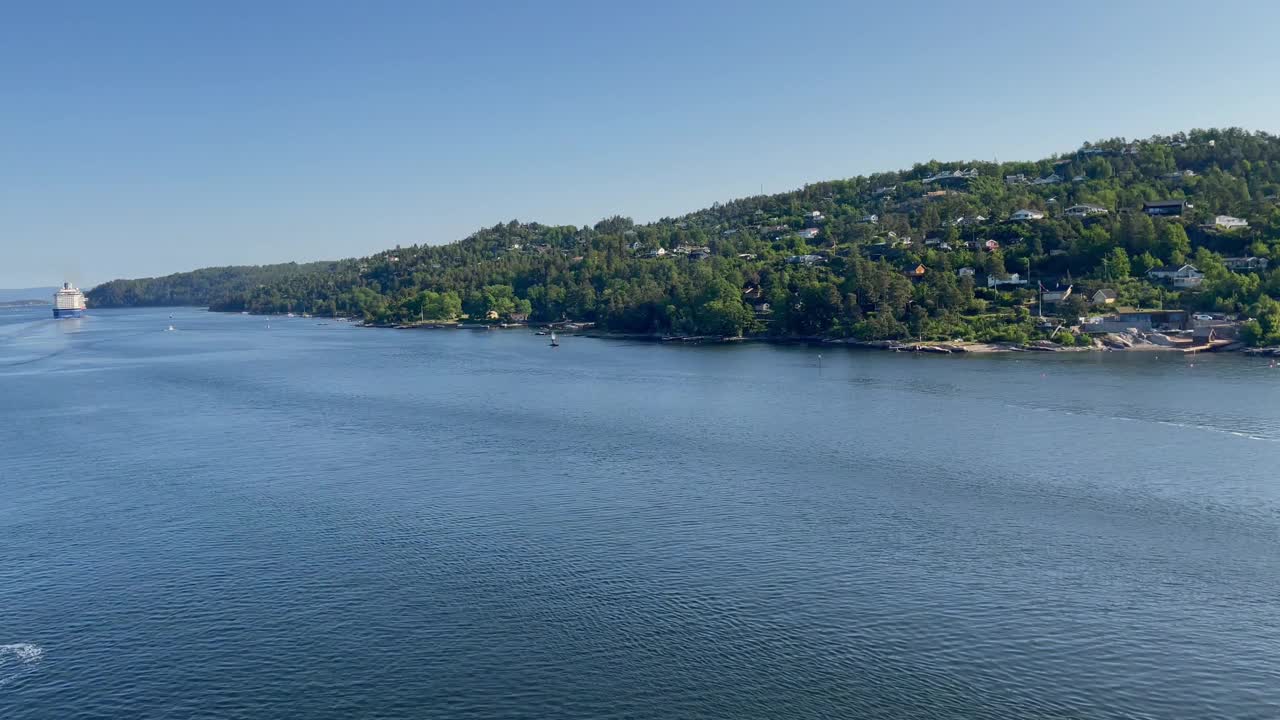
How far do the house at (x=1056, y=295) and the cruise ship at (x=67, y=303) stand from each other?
138 m

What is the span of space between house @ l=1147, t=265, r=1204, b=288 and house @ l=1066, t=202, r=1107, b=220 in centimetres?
1291

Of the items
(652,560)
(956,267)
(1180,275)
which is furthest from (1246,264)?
(652,560)

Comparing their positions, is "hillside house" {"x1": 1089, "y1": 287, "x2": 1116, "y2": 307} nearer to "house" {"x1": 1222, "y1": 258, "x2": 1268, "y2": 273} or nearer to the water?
"house" {"x1": 1222, "y1": 258, "x2": 1268, "y2": 273}

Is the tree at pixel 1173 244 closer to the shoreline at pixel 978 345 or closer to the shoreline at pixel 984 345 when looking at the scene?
the shoreline at pixel 978 345

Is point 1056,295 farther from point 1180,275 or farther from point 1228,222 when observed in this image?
point 1228,222

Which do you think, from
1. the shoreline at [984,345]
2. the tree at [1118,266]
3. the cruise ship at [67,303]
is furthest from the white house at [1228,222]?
A: the cruise ship at [67,303]

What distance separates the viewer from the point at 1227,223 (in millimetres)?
67812

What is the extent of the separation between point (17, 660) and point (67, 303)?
14979 cm

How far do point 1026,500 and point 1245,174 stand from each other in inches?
3271

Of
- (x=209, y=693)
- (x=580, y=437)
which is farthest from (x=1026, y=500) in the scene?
(x=209, y=693)

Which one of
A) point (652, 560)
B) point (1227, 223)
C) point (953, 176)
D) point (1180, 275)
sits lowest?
point (652, 560)

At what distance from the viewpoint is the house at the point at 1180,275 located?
59094 mm

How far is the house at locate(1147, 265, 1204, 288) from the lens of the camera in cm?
5909

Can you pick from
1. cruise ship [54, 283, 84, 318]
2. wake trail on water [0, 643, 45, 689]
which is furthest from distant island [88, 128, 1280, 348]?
wake trail on water [0, 643, 45, 689]
